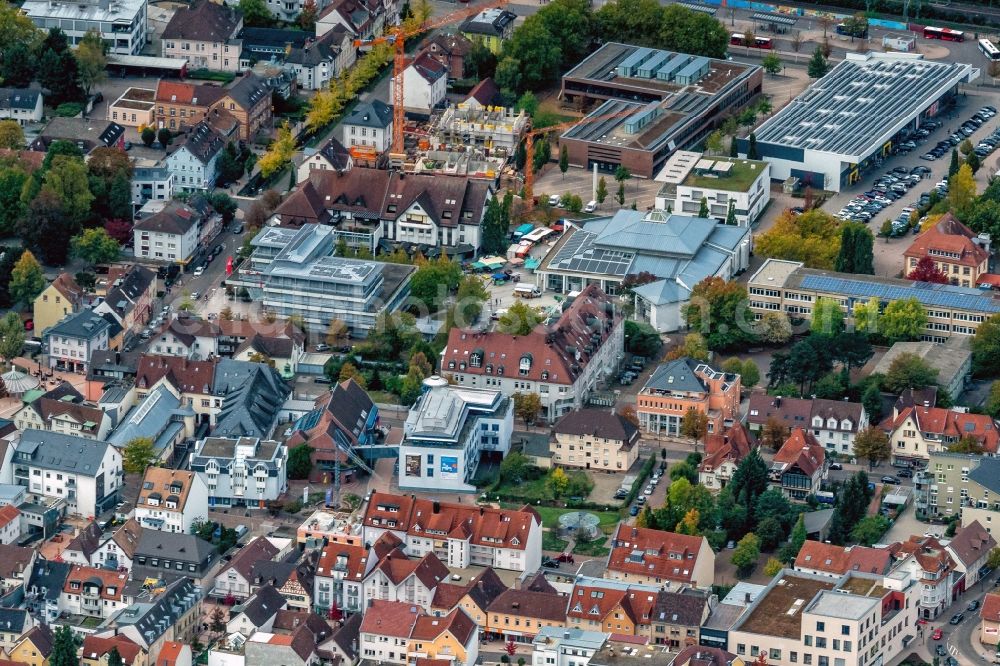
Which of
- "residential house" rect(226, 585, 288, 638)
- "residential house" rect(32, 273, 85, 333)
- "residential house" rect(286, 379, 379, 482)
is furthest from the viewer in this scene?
"residential house" rect(32, 273, 85, 333)

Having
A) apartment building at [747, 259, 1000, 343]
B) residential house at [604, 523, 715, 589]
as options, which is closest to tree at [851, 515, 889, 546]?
residential house at [604, 523, 715, 589]

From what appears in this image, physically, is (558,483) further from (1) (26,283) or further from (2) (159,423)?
(1) (26,283)

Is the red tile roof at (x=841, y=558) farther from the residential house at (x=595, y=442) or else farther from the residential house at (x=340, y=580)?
the residential house at (x=340, y=580)

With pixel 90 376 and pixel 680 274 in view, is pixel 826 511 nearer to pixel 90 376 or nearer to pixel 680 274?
pixel 680 274

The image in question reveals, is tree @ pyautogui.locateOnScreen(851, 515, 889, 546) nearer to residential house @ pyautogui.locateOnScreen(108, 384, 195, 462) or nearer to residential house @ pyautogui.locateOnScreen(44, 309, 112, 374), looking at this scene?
residential house @ pyautogui.locateOnScreen(108, 384, 195, 462)

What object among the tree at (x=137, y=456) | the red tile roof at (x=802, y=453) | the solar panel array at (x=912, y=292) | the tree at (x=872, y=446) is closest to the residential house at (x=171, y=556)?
the tree at (x=137, y=456)

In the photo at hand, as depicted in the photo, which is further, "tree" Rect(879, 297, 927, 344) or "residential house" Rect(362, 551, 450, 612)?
"tree" Rect(879, 297, 927, 344)
